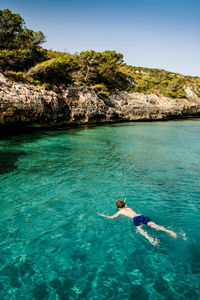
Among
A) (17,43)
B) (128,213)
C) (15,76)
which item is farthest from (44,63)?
(128,213)

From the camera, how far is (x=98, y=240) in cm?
569

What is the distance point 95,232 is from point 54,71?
28.5 meters

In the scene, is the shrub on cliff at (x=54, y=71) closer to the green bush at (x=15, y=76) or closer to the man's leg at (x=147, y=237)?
the green bush at (x=15, y=76)

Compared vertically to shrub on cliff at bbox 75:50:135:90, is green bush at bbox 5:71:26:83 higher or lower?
lower

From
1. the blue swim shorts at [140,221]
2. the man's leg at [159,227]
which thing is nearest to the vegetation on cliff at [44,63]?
the blue swim shorts at [140,221]

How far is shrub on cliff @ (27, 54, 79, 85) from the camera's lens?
26984 millimetres

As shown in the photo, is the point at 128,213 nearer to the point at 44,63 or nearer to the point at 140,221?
the point at 140,221

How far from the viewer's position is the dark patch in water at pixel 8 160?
1163 centimetres

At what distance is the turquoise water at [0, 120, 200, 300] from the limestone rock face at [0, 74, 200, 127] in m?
13.1

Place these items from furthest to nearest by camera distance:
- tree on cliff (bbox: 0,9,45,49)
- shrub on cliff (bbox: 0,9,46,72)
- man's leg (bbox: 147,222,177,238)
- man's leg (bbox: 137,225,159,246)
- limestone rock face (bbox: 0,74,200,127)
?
1. tree on cliff (bbox: 0,9,45,49)
2. shrub on cliff (bbox: 0,9,46,72)
3. limestone rock face (bbox: 0,74,200,127)
4. man's leg (bbox: 147,222,177,238)
5. man's leg (bbox: 137,225,159,246)

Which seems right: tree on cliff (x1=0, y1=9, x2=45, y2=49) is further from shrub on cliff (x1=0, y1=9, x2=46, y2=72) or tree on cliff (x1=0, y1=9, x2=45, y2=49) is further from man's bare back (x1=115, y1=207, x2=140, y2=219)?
man's bare back (x1=115, y1=207, x2=140, y2=219)

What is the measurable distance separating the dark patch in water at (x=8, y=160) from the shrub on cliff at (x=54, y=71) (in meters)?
16.6

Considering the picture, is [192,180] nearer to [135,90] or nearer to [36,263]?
[36,263]

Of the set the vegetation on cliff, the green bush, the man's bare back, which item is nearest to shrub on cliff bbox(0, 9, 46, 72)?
the vegetation on cliff
